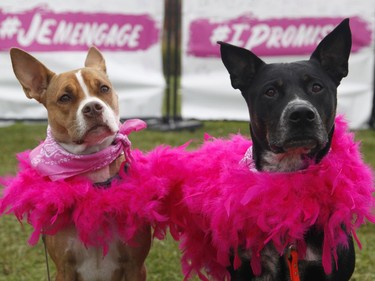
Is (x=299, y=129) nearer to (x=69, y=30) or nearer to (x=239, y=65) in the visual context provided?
(x=239, y=65)

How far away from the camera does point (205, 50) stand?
897cm

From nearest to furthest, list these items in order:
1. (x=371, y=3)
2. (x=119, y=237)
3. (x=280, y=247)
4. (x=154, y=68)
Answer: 1. (x=280, y=247)
2. (x=119, y=237)
3. (x=371, y=3)
4. (x=154, y=68)

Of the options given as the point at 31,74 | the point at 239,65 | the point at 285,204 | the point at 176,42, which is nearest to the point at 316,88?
the point at 239,65

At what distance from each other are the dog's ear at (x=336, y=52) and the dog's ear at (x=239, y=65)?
35 centimetres

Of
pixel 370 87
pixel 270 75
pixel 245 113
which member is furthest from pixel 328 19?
pixel 270 75

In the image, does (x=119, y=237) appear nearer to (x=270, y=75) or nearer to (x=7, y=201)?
(x=7, y=201)

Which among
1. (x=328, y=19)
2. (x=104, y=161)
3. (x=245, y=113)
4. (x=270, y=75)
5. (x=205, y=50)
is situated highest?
(x=270, y=75)

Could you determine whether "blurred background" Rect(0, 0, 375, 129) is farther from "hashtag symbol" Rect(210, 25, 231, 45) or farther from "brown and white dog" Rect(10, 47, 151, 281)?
"brown and white dog" Rect(10, 47, 151, 281)

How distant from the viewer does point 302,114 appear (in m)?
2.80

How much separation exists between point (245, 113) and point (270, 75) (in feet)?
19.9

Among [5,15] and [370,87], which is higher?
[5,15]

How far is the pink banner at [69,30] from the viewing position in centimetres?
867

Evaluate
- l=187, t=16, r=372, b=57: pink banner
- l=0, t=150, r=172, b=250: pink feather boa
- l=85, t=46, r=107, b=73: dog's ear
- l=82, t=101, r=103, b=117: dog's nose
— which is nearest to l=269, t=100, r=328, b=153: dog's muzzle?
l=0, t=150, r=172, b=250: pink feather boa

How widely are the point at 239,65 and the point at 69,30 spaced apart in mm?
6018
